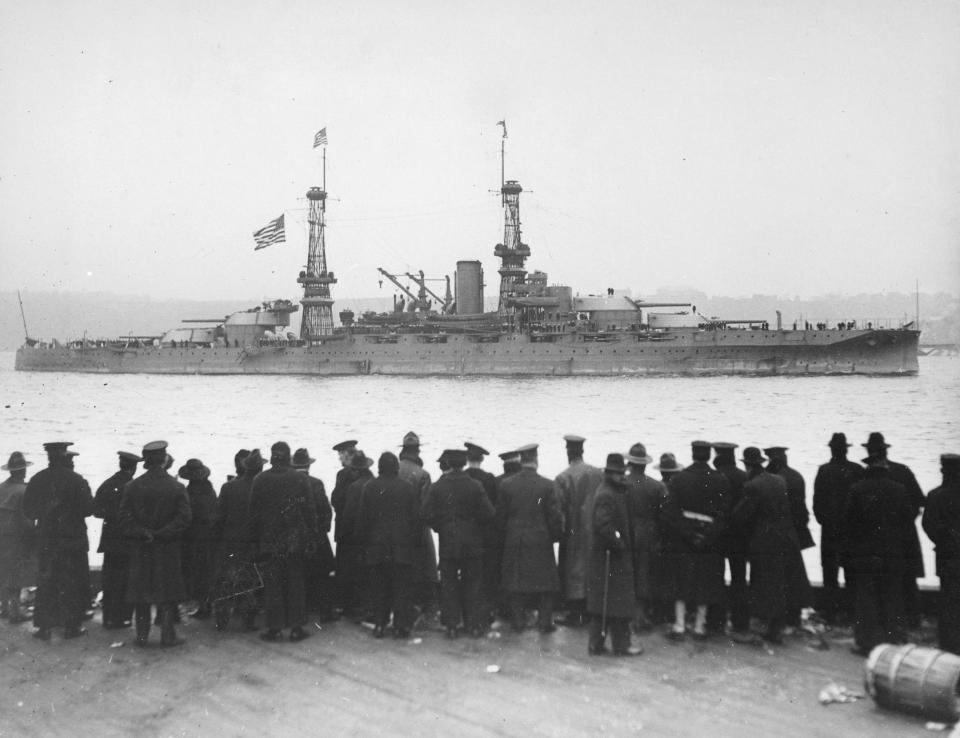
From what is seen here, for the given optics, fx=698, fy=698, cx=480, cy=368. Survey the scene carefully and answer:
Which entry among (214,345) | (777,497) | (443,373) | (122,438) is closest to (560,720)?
(777,497)

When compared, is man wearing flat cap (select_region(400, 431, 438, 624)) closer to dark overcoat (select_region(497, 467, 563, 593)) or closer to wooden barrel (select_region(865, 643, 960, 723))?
dark overcoat (select_region(497, 467, 563, 593))

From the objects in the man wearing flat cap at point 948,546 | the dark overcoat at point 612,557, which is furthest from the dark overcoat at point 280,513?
the man wearing flat cap at point 948,546

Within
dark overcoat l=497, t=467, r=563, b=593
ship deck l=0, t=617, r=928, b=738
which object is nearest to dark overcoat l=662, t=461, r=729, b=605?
ship deck l=0, t=617, r=928, b=738

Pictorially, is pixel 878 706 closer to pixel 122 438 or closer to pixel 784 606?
pixel 784 606

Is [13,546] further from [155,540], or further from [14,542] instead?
[155,540]

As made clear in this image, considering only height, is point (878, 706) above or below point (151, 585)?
below
